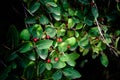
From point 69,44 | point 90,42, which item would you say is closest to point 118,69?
point 90,42

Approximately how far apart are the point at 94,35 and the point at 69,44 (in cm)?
25

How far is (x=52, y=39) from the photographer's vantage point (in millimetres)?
1511

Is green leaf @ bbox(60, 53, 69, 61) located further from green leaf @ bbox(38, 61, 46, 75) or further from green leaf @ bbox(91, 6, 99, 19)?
green leaf @ bbox(91, 6, 99, 19)

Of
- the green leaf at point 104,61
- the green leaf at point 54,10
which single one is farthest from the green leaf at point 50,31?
the green leaf at point 104,61

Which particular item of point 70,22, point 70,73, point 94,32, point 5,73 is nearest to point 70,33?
point 70,22

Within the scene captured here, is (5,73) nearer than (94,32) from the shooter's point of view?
Yes

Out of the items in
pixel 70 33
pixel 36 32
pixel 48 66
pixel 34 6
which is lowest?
pixel 48 66

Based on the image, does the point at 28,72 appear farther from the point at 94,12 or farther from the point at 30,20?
the point at 94,12

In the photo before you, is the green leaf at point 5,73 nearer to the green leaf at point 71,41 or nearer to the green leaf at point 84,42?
the green leaf at point 71,41

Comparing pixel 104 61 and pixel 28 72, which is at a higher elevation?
pixel 28 72

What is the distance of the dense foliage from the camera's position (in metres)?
1.25

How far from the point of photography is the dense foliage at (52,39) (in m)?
1.25

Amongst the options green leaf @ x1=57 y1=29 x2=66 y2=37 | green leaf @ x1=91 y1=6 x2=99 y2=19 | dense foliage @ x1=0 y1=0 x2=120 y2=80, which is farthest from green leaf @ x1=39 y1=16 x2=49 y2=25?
green leaf @ x1=91 y1=6 x2=99 y2=19

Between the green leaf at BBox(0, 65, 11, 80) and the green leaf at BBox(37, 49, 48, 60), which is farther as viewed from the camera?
the green leaf at BBox(37, 49, 48, 60)
